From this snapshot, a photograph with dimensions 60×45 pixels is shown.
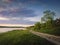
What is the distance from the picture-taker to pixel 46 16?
1596 cm

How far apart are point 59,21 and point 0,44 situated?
11.3 m

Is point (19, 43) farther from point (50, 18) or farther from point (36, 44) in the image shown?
point (50, 18)

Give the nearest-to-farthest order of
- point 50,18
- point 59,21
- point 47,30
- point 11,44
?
point 11,44, point 50,18, point 47,30, point 59,21

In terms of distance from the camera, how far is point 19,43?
345 inches

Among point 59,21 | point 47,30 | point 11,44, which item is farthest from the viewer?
point 59,21

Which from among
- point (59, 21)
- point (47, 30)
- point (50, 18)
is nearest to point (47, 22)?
point (50, 18)

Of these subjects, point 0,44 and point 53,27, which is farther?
point 53,27

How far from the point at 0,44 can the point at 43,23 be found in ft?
27.0

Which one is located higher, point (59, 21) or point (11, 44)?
point (59, 21)

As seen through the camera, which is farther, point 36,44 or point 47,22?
point 47,22

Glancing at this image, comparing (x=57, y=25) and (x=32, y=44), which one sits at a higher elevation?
(x=57, y=25)

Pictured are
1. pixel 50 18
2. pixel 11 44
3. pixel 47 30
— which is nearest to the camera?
pixel 11 44

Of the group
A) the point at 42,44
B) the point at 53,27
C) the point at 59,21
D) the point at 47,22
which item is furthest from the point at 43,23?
the point at 42,44

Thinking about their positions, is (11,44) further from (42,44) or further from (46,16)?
(46,16)
